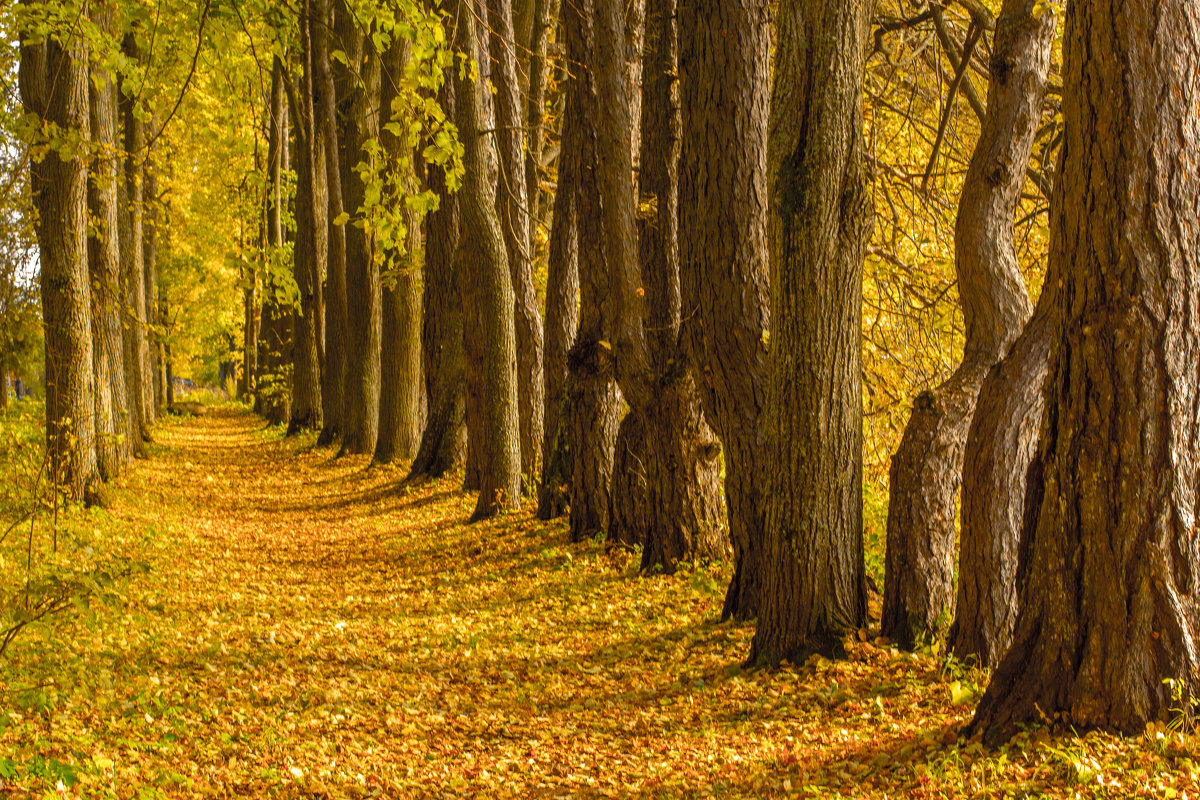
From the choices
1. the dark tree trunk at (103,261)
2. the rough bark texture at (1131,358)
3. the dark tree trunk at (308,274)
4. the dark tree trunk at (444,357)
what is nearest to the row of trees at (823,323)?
the rough bark texture at (1131,358)

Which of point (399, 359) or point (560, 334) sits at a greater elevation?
point (560, 334)

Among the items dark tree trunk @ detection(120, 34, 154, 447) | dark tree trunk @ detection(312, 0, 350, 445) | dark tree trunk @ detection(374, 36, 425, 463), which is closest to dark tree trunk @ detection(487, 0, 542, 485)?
dark tree trunk @ detection(374, 36, 425, 463)

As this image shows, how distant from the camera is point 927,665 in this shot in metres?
5.47

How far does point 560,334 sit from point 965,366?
5810 millimetres

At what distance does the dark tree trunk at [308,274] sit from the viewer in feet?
63.5

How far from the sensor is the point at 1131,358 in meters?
3.76

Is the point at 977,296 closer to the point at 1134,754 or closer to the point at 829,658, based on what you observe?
the point at 829,658

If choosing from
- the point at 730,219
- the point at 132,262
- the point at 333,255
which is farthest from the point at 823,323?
the point at 132,262

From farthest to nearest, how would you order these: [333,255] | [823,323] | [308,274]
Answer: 1. [308,274]
2. [333,255]
3. [823,323]

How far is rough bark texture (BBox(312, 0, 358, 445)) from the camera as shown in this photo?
1733 cm

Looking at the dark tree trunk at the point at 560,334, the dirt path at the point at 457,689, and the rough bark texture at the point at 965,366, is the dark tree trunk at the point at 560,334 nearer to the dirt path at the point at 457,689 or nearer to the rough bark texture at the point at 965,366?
the dirt path at the point at 457,689

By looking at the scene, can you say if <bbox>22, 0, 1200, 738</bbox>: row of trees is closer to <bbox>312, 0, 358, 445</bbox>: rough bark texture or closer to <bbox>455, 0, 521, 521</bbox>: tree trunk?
<bbox>455, 0, 521, 521</bbox>: tree trunk

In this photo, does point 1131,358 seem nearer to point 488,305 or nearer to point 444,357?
point 488,305

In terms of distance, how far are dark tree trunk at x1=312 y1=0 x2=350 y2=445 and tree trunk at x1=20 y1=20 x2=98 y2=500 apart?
666 centimetres
